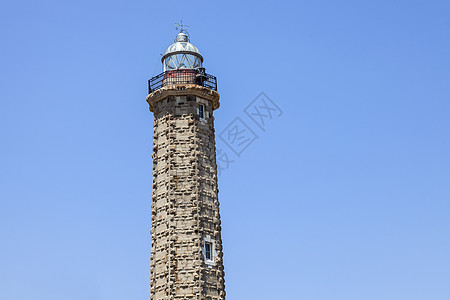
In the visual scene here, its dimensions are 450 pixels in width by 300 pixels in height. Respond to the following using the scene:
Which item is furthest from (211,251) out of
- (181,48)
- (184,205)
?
(181,48)

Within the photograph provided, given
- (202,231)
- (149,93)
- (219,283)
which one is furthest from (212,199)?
(149,93)

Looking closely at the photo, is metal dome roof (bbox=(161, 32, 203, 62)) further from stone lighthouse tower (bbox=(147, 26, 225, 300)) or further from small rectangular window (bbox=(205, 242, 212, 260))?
small rectangular window (bbox=(205, 242, 212, 260))

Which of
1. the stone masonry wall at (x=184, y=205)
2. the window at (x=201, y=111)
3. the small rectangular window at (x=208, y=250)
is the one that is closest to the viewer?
the stone masonry wall at (x=184, y=205)

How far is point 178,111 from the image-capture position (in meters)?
47.1

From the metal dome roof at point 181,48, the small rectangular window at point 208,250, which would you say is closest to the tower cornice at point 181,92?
the metal dome roof at point 181,48

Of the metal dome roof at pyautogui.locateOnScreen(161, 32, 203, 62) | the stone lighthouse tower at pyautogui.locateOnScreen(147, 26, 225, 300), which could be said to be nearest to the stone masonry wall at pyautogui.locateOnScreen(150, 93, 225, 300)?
the stone lighthouse tower at pyautogui.locateOnScreen(147, 26, 225, 300)

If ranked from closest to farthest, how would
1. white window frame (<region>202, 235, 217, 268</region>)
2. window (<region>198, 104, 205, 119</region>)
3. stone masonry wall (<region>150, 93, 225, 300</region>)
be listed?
stone masonry wall (<region>150, 93, 225, 300</region>)
white window frame (<region>202, 235, 217, 268</region>)
window (<region>198, 104, 205, 119</region>)

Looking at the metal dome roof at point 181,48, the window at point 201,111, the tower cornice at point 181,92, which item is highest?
the metal dome roof at point 181,48

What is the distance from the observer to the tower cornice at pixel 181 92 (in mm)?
47031

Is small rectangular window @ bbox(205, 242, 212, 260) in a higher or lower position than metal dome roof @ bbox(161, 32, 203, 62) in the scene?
lower

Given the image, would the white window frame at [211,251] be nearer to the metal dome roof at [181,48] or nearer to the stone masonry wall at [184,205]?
the stone masonry wall at [184,205]

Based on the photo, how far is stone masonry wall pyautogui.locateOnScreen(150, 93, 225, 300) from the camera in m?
43.6

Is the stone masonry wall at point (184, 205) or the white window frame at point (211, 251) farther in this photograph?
the white window frame at point (211, 251)

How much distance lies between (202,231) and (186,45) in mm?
13063
